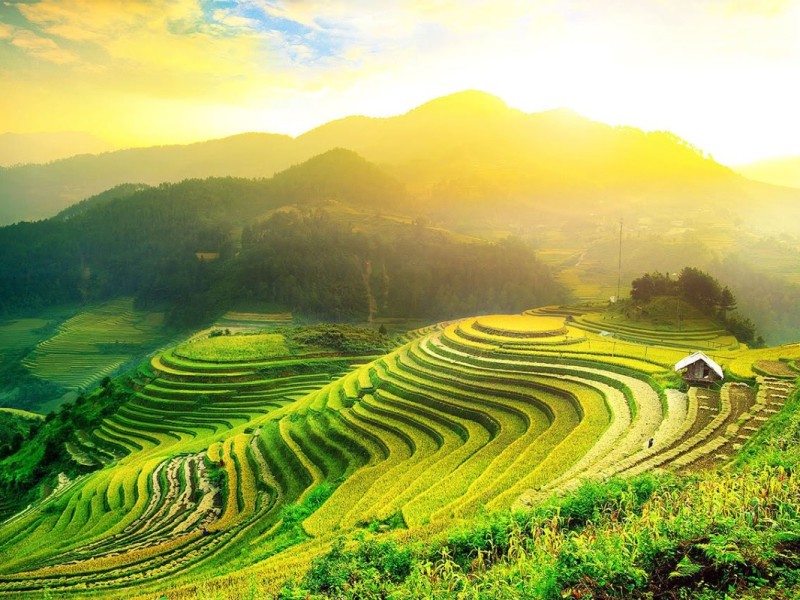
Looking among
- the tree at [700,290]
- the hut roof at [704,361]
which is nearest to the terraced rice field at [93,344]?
the hut roof at [704,361]

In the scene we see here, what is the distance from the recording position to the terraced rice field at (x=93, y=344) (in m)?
47.0

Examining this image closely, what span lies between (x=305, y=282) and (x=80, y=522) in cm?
4895

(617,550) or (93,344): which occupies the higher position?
(617,550)

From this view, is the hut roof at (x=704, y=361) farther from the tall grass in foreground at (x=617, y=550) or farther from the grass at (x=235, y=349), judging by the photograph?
the grass at (x=235, y=349)

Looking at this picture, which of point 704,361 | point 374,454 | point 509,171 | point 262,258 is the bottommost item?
point 374,454

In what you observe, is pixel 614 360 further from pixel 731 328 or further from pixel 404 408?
pixel 731 328

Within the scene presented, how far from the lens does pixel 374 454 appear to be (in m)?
15.4

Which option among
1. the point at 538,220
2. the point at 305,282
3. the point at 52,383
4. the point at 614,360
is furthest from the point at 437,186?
the point at 614,360

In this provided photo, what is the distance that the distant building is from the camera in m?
15.3

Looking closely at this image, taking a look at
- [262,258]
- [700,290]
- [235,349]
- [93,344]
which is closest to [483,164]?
[262,258]

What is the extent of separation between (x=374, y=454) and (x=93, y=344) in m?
50.5

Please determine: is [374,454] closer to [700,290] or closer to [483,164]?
[700,290]

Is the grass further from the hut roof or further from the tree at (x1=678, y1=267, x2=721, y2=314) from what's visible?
the tree at (x1=678, y1=267, x2=721, y2=314)

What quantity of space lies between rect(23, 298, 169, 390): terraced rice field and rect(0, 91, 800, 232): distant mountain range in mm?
50815
